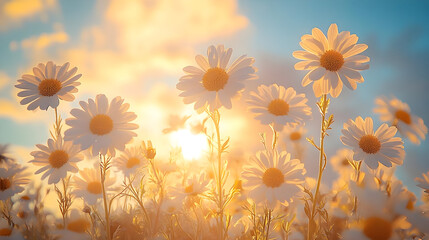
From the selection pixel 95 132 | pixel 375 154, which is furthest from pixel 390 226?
pixel 95 132

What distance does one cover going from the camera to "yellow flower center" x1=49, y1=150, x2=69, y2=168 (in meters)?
2.48

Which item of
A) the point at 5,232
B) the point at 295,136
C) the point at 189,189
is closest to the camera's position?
the point at 189,189

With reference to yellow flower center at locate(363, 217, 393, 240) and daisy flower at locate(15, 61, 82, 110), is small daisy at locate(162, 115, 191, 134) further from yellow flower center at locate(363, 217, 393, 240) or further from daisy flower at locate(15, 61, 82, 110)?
yellow flower center at locate(363, 217, 393, 240)

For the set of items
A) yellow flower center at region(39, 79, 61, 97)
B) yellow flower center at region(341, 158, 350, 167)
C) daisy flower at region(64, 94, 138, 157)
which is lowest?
daisy flower at region(64, 94, 138, 157)

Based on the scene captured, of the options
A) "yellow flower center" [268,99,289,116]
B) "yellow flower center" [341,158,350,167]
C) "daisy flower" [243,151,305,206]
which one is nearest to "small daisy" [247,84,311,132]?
"yellow flower center" [268,99,289,116]

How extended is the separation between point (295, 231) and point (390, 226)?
5.67ft

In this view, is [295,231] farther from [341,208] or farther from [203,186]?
[203,186]

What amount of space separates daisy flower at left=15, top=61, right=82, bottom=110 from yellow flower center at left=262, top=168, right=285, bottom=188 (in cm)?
Answer: 149

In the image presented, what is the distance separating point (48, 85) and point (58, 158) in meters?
0.58

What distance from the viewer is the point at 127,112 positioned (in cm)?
207

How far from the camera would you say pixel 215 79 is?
1938mm

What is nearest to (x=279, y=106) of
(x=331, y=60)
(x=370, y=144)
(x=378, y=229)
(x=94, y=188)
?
(x=331, y=60)

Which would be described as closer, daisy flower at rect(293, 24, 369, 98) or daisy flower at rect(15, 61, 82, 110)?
daisy flower at rect(293, 24, 369, 98)

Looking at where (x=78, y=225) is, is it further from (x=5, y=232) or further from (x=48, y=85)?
(x=48, y=85)
